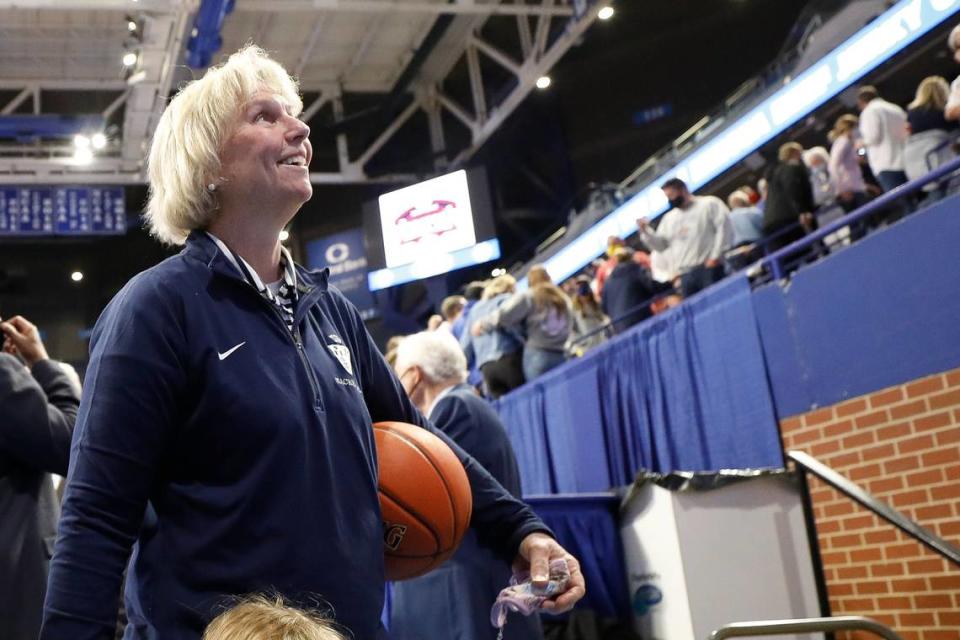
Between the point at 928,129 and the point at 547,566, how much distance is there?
6.48 meters

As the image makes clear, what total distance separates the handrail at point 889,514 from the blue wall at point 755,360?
112cm

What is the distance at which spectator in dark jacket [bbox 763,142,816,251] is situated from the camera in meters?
8.52

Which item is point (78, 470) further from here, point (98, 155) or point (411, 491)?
point (98, 155)

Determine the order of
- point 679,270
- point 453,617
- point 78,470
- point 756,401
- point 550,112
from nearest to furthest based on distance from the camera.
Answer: point 78,470 < point 453,617 < point 756,401 < point 679,270 < point 550,112

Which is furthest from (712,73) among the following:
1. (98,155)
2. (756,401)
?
(756,401)

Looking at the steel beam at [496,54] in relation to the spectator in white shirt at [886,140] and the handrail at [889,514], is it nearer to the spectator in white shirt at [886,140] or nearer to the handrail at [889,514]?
the spectator in white shirt at [886,140]

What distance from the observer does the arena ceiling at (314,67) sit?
598 inches

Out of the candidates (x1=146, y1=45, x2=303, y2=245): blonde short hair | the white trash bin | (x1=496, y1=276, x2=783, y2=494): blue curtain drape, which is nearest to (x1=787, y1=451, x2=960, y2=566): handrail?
the white trash bin

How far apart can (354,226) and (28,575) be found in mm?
18592

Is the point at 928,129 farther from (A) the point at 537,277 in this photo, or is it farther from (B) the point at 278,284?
(B) the point at 278,284

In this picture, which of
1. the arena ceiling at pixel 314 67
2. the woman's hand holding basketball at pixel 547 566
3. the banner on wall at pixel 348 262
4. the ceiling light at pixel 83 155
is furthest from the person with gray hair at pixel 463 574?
the banner on wall at pixel 348 262

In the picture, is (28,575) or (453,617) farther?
(453,617)

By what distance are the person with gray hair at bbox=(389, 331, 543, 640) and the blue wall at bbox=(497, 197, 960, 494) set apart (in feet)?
8.67

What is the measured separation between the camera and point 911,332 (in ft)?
18.8
